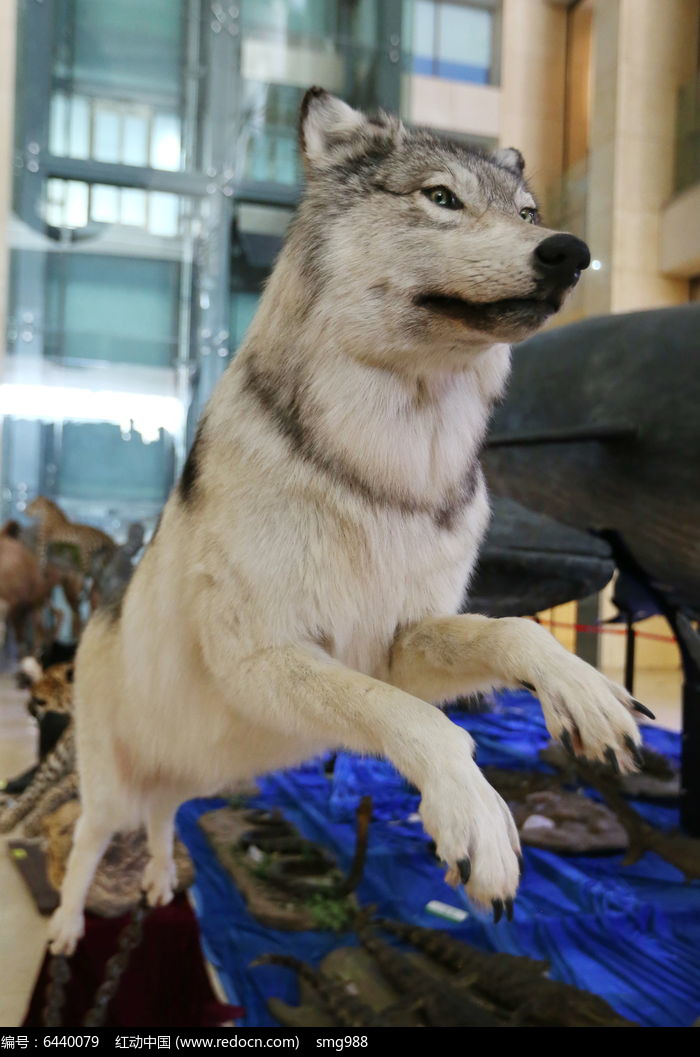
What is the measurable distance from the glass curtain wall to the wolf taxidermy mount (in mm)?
5313

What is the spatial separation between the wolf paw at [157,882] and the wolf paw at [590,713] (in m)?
1.28

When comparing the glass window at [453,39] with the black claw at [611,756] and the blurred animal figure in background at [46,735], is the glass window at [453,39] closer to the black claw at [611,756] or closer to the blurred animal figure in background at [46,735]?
the black claw at [611,756]

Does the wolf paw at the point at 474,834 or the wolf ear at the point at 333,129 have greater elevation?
the wolf ear at the point at 333,129

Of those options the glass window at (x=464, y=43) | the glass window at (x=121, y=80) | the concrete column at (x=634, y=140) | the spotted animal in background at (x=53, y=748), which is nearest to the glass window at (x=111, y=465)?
the glass window at (x=121, y=80)

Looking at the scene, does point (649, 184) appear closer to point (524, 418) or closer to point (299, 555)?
point (524, 418)

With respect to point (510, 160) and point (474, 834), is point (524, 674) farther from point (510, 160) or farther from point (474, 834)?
point (510, 160)

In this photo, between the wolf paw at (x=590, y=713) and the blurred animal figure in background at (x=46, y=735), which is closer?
the wolf paw at (x=590, y=713)

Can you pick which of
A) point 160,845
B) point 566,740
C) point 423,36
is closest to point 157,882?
point 160,845

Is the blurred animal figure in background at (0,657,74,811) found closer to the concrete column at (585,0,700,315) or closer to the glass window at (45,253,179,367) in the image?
the concrete column at (585,0,700,315)

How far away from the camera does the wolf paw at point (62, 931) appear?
170cm

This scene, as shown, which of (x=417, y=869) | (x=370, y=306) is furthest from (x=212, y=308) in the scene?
(x=370, y=306)

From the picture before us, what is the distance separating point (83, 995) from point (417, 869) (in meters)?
1.47

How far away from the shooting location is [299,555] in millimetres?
1036

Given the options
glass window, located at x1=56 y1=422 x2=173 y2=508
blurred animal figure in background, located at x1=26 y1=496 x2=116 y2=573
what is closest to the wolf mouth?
blurred animal figure in background, located at x1=26 y1=496 x2=116 y2=573
